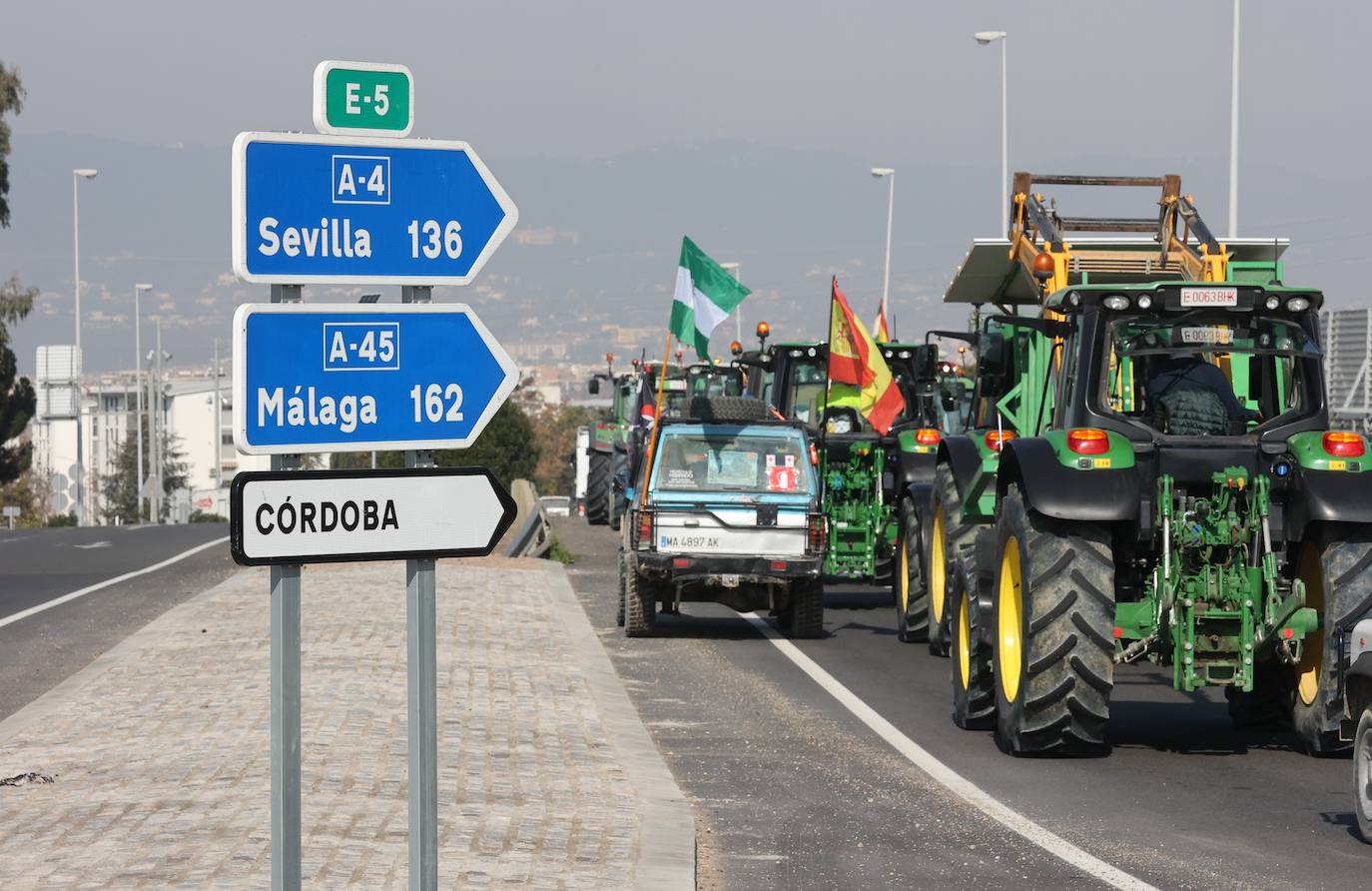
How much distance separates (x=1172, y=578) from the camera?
38.8ft

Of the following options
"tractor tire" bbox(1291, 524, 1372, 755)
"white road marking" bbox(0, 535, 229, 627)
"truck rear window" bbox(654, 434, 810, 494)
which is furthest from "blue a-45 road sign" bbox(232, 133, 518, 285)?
"white road marking" bbox(0, 535, 229, 627)

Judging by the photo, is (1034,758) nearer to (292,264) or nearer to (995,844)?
(995,844)

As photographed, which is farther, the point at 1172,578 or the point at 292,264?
the point at 1172,578

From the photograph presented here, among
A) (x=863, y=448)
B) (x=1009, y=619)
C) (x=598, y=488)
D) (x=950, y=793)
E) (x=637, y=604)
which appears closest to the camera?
(x=950, y=793)

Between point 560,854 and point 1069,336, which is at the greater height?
point 1069,336

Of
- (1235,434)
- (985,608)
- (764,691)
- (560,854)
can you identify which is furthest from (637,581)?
(560,854)

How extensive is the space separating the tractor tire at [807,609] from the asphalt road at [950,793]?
77.4 inches

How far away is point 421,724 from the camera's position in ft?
18.4

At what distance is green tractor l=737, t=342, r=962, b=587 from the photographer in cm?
2112

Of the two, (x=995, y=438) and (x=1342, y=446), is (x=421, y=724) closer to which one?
(x=1342, y=446)

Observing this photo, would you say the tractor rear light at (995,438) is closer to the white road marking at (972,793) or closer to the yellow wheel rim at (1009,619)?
the white road marking at (972,793)

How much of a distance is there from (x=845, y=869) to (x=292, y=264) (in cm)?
441

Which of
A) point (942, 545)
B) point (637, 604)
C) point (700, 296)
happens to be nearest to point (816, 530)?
point (942, 545)

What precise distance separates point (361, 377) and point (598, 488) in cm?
3630
